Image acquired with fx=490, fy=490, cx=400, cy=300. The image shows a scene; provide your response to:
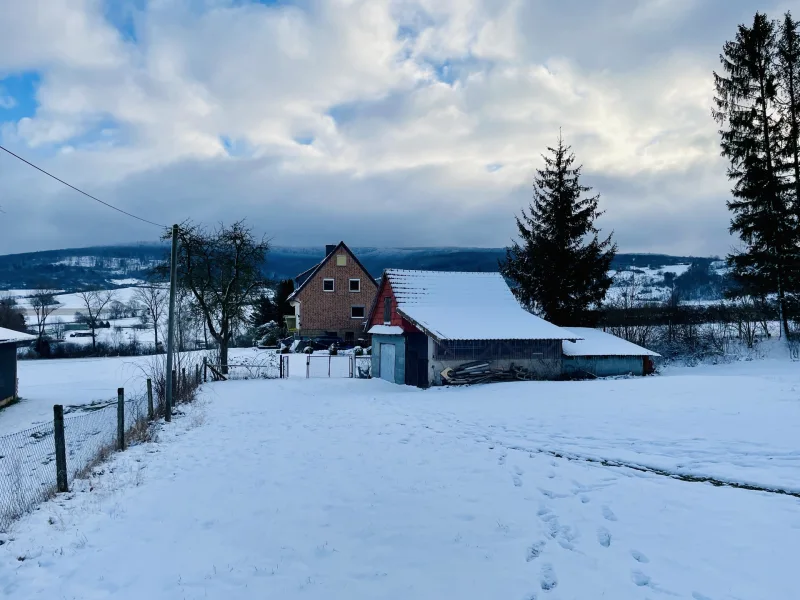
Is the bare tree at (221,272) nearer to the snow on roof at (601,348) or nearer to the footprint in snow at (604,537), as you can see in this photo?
the snow on roof at (601,348)

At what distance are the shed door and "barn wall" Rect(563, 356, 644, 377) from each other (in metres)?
8.67

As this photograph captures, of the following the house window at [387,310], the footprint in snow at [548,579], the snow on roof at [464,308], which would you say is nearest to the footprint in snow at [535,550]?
the footprint in snow at [548,579]

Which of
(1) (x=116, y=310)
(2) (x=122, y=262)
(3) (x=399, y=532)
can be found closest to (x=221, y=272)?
(3) (x=399, y=532)

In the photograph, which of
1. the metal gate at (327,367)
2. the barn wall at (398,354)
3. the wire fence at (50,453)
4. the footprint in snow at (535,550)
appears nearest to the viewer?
the footprint in snow at (535,550)

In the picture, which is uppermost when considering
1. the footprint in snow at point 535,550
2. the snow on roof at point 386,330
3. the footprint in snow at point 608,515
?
the snow on roof at point 386,330

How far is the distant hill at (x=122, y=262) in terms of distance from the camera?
4547 inches

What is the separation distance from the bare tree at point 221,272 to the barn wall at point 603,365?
72.8ft

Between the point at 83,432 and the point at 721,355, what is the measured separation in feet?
102

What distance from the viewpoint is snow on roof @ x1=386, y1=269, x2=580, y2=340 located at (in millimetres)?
22234

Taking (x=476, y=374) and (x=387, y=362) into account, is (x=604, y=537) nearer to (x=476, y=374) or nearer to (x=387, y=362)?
(x=476, y=374)

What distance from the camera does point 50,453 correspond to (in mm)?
12383

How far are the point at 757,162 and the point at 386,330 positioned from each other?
2232 centimetres

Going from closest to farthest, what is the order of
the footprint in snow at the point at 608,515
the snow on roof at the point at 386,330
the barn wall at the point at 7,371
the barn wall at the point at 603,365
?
the footprint in snow at the point at 608,515, the barn wall at the point at 7,371, the barn wall at the point at 603,365, the snow on roof at the point at 386,330

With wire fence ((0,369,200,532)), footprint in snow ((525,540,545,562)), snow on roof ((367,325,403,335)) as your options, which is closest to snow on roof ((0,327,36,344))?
wire fence ((0,369,200,532))
